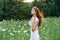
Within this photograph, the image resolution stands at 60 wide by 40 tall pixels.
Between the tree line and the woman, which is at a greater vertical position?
the woman

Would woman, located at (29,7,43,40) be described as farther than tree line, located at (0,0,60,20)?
No

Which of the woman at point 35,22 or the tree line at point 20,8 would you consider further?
the tree line at point 20,8

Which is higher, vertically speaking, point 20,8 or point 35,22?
point 35,22

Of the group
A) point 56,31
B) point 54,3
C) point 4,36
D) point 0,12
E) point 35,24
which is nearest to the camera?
point 35,24

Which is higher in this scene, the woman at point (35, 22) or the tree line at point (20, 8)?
the woman at point (35, 22)

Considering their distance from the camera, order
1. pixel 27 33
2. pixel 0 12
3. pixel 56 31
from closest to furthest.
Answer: pixel 27 33
pixel 56 31
pixel 0 12

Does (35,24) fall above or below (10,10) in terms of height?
above

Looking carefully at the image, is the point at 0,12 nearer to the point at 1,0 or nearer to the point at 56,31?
the point at 1,0

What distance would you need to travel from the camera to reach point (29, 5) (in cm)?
3028

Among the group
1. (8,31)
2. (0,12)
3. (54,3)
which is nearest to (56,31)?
(8,31)

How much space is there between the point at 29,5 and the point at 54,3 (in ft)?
8.82

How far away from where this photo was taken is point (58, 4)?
29062mm

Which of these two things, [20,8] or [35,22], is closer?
[35,22]

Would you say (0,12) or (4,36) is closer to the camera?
(4,36)
